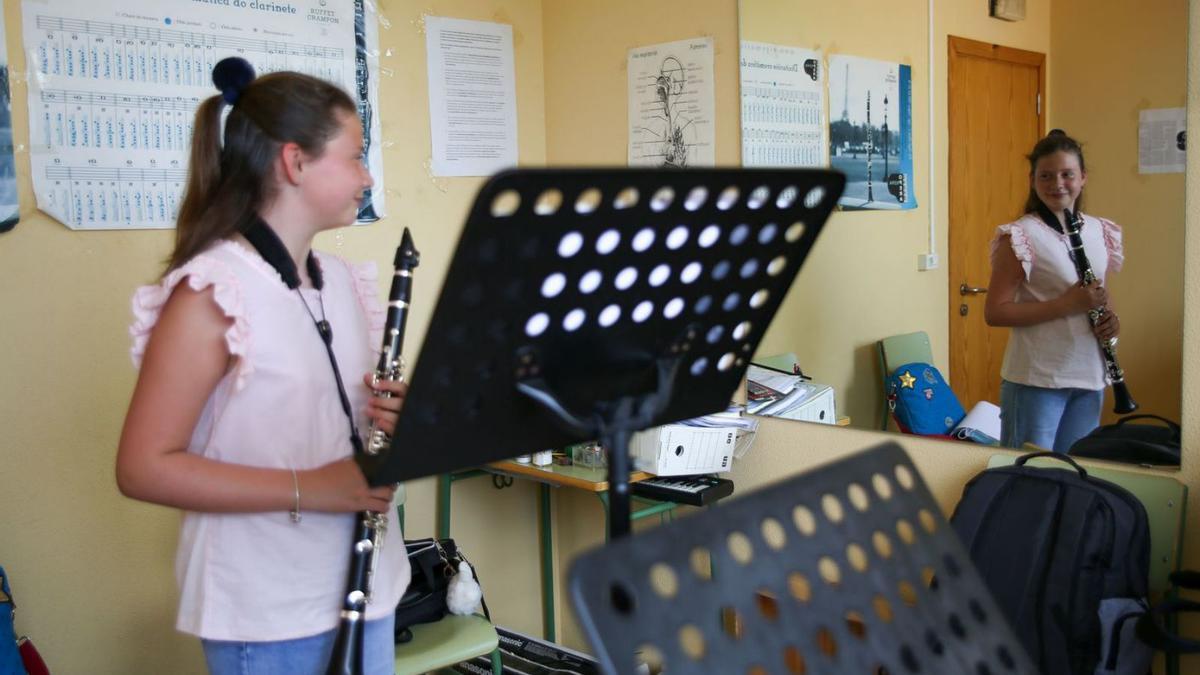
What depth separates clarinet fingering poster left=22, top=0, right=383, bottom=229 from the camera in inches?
81.6

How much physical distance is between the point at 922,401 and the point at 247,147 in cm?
149

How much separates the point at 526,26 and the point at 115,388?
151 cm

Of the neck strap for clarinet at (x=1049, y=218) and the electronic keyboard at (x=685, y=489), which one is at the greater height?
the neck strap for clarinet at (x=1049, y=218)

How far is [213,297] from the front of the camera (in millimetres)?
1242

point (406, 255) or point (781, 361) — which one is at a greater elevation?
point (406, 255)

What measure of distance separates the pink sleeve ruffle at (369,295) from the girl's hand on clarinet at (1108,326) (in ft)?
4.14

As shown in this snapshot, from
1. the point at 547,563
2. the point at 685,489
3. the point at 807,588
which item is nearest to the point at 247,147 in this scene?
the point at 807,588

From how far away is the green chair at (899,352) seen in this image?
2.24 m

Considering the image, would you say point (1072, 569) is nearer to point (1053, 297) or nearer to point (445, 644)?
point (1053, 297)

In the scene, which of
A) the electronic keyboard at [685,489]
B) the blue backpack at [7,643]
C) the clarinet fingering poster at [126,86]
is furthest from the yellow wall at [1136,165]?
the blue backpack at [7,643]

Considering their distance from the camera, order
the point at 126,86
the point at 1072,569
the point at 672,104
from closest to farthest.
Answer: the point at 1072,569 < the point at 126,86 < the point at 672,104

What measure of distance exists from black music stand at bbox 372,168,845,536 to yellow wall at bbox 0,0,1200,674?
3.55 ft

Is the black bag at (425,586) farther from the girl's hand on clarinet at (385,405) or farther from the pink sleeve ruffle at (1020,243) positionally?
the pink sleeve ruffle at (1020,243)

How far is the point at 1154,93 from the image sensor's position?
1760mm
